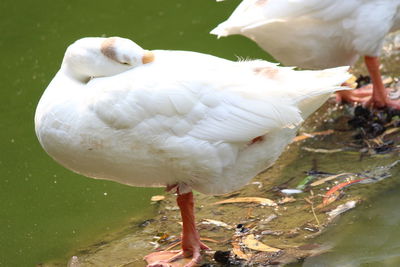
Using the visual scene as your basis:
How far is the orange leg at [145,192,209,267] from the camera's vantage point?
4.12 metres

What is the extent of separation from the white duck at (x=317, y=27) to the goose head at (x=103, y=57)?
127 cm

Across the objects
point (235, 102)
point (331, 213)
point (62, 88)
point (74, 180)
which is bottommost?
point (331, 213)

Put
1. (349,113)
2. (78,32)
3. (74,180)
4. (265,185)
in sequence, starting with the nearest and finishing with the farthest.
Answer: (265,185)
(74,180)
(349,113)
(78,32)

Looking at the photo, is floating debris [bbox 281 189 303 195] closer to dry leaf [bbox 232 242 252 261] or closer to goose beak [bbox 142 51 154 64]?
dry leaf [bbox 232 242 252 261]

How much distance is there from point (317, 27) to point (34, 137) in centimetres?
239

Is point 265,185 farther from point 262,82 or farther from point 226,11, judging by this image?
point 226,11

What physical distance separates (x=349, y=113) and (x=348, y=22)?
90 cm

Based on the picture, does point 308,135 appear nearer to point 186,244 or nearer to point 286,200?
point 286,200

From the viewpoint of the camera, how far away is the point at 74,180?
527 cm

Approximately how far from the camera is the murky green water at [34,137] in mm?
4535

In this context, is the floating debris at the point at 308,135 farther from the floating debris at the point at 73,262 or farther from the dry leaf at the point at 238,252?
the floating debris at the point at 73,262

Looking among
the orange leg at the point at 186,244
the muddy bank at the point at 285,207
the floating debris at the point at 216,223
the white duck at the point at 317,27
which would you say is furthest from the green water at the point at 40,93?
the white duck at the point at 317,27

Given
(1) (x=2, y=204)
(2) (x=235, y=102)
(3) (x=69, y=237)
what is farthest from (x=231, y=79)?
(1) (x=2, y=204)

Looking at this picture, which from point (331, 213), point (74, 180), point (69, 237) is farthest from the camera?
point (74, 180)
